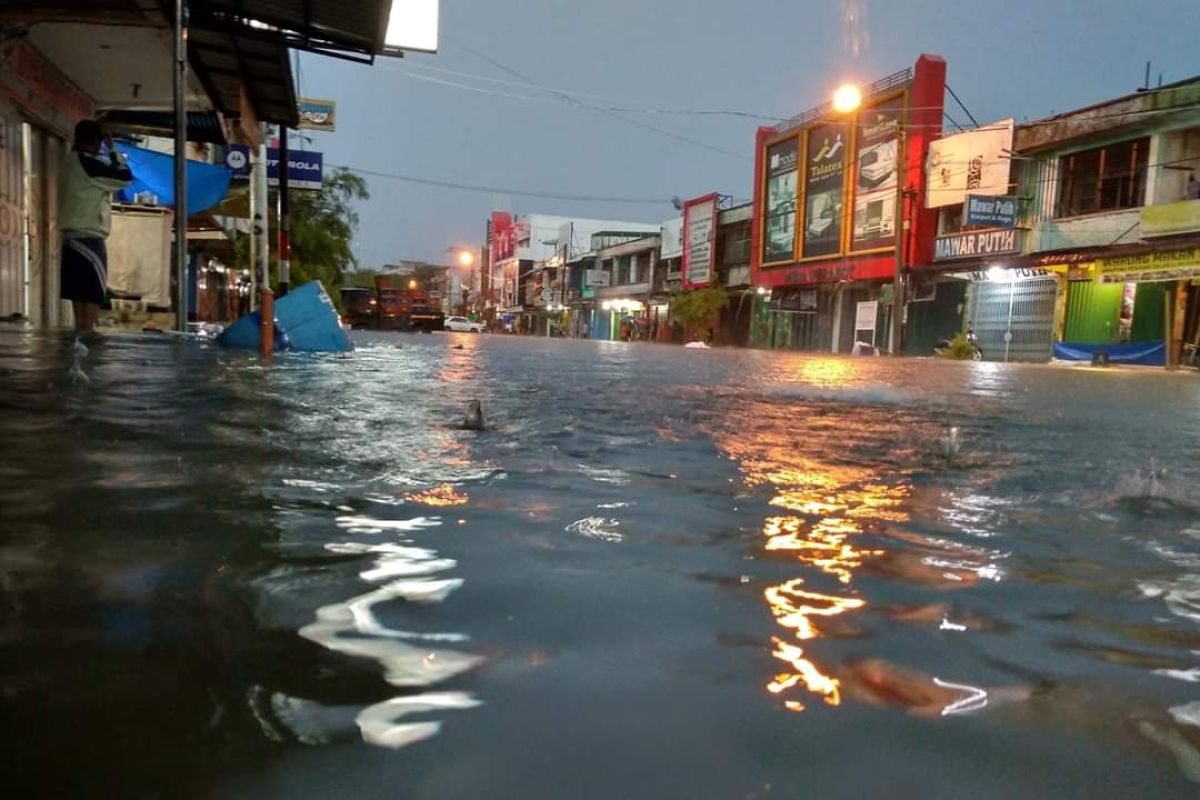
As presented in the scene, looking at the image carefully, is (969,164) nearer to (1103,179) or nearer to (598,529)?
(1103,179)

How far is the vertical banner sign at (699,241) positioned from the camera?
4041 cm

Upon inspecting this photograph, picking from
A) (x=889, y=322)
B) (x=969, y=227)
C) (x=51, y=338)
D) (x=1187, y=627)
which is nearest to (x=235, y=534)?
(x=1187, y=627)

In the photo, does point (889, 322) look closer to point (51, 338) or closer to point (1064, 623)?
point (51, 338)

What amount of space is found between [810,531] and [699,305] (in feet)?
121

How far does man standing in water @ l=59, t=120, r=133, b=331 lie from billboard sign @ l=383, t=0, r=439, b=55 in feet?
14.4

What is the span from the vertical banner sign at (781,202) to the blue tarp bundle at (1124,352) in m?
13.7

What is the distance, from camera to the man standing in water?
27.5 ft

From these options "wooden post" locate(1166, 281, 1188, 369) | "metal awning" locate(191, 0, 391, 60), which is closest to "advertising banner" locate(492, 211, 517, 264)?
"wooden post" locate(1166, 281, 1188, 369)

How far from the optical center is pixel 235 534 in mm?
2135

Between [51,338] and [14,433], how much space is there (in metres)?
5.58

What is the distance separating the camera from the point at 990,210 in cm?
2366

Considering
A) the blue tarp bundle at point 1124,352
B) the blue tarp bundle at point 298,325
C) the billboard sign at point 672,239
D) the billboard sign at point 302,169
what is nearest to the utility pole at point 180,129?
the blue tarp bundle at point 298,325

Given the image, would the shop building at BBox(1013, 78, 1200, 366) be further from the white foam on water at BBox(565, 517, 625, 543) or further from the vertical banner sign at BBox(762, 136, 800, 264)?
the white foam on water at BBox(565, 517, 625, 543)

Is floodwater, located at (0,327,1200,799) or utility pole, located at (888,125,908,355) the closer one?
floodwater, located at (0,327,1200,799)
